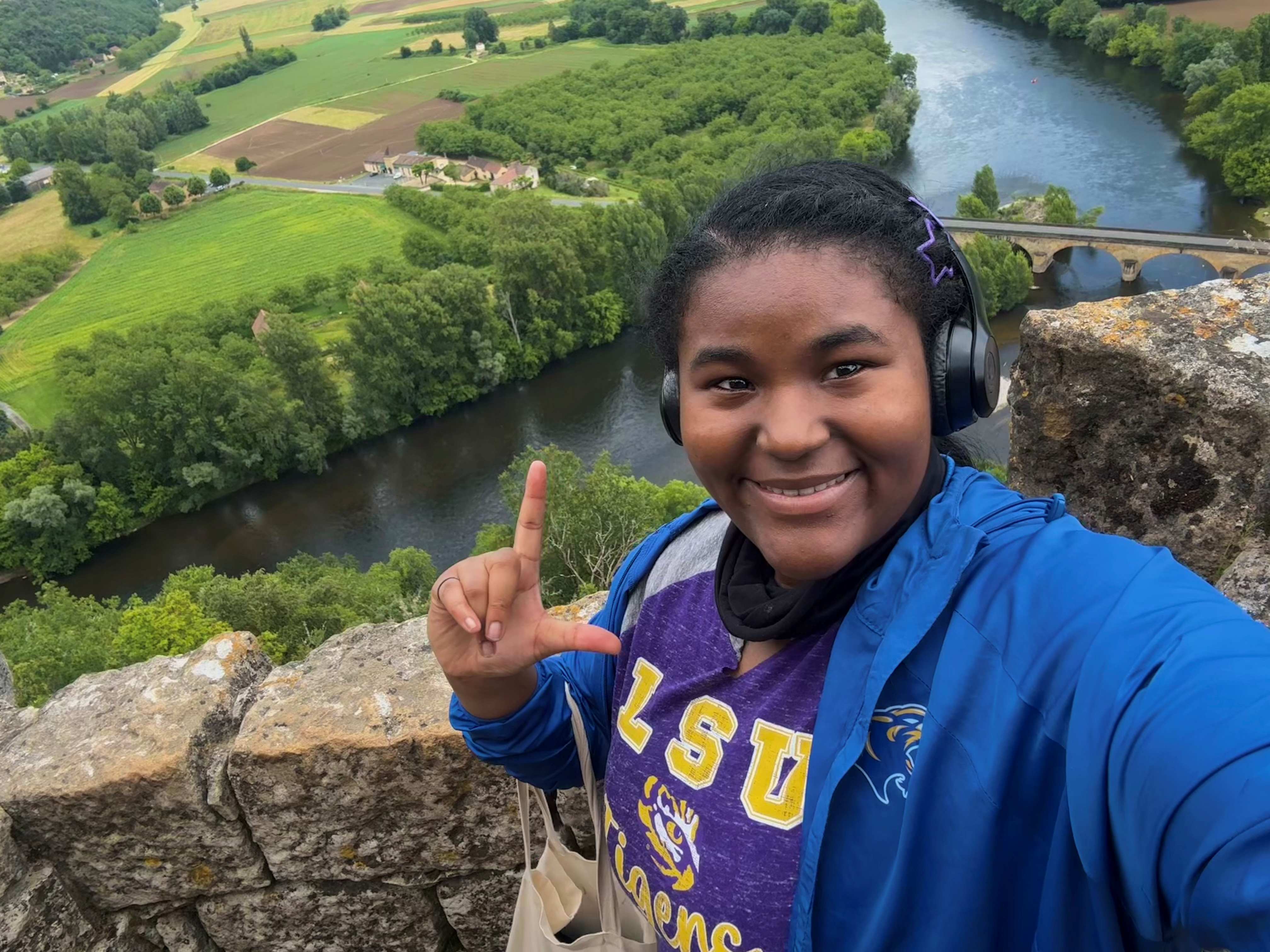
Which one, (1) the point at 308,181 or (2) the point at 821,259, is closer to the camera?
(2) the point at 821,259

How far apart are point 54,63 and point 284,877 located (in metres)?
114

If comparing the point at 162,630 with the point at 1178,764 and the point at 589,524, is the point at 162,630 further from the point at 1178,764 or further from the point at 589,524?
the point at 1178,764

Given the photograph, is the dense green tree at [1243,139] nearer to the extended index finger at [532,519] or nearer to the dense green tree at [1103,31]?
the dense green tree at [1103,31]

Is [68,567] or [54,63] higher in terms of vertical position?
[54,63]

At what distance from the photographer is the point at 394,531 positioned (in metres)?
21.5

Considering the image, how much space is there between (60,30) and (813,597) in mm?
118738

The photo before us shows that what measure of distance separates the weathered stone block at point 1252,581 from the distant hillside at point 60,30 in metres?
112

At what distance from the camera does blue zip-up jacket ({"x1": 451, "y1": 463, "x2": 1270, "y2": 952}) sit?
91 cm

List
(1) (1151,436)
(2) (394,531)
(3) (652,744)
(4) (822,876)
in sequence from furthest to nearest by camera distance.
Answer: (2) (394,531) → (1) (1151,436) → (3) (652,744) → (4) (822,876)

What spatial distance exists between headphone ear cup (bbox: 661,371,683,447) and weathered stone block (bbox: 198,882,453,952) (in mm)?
1869

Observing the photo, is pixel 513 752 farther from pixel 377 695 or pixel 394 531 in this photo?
pixel 394 531

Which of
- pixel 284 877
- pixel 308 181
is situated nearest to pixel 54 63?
pixel 308 181

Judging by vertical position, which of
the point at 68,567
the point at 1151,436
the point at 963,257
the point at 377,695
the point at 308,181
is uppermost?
the point at 963,257

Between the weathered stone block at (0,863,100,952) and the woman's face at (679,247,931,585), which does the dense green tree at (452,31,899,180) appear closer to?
the weathered stone block at (0,863,100,952)
